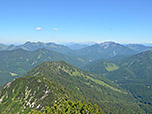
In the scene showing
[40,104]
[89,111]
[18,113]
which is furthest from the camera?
[18,113]

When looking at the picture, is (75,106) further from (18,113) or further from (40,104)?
(18,113)

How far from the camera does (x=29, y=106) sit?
19750 cm

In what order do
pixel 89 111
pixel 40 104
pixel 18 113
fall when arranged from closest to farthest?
pixel 89 111
pixel 40 104
pixel 18 113

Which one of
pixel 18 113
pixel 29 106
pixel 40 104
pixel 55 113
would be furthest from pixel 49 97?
pixel 55 113

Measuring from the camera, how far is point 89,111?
15200 cm

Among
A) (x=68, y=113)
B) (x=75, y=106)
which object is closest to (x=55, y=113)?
(x=68, y=113)

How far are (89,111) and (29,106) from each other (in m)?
92.5

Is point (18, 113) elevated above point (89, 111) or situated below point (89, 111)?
below

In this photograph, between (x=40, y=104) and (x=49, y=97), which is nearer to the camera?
(x=40, y=104)

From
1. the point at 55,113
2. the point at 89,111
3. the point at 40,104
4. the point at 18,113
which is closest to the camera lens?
the point at 55,113

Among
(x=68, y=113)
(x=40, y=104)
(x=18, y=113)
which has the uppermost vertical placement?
(x=68, y=113)

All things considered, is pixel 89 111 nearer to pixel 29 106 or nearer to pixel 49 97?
Result: pixel 49 97

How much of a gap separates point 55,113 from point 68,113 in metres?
12.7

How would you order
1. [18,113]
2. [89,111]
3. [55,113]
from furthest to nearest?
[18,113] < [89,111] < [55,113]
